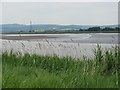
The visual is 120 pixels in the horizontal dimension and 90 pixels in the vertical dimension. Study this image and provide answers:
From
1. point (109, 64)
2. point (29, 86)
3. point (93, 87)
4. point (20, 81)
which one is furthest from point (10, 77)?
point (109, 64)

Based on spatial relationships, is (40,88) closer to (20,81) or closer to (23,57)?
(20,81)

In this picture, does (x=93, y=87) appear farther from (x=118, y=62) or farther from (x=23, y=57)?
(x=23, y=57)

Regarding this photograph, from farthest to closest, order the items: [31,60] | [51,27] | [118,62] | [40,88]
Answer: [51,27], [31,60], [118,62], [40,88]

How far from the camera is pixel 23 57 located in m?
7.54

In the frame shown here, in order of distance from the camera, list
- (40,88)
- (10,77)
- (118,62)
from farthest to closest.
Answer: (118,62) → (10,77) → (40,88)

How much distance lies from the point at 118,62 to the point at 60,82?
7.59 ft

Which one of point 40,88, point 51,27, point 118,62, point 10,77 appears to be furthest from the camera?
point 51,27

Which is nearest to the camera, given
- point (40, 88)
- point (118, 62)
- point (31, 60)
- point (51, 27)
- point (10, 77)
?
point (40, 88)

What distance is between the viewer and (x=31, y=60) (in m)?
7.34

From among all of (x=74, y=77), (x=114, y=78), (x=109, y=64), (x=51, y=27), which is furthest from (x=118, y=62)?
(x=51, y=27)

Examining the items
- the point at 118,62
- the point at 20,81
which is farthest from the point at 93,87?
the point at 118,62

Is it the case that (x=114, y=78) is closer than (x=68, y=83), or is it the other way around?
(x=68, y=83)

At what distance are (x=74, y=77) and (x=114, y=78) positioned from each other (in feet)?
3.16

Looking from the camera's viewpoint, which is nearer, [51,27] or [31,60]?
[31,60]
